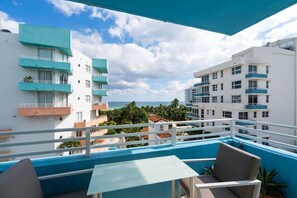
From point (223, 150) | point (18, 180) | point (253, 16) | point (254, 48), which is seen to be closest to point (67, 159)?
point (18, 180)

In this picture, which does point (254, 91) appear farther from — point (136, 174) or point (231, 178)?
point (136, 174)

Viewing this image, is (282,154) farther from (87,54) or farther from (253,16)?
(87,54)

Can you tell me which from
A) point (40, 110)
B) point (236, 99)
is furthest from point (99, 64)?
point (236, 99)

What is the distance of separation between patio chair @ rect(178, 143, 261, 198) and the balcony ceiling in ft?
5.63

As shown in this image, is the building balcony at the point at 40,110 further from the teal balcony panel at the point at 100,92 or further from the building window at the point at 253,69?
the building window at the point at 253,69

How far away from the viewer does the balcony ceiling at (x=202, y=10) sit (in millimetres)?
1733

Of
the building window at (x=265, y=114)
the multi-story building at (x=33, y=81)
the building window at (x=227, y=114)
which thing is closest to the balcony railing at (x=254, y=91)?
the building window at (x=265, y=114)

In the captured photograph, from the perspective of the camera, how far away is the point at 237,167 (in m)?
1.63

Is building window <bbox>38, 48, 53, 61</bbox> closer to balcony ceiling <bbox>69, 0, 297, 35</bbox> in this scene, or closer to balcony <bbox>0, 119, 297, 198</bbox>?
balcony <bbox>0, 119, 297, 198</bbox>

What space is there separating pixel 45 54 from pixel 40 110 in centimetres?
423

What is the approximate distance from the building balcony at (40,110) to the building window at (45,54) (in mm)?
3503

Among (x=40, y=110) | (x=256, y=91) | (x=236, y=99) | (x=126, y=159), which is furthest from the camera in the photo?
(x=236, y=99)

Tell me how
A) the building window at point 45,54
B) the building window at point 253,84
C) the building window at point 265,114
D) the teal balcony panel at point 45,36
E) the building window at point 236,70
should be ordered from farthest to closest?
the building window at point 236,70 < the building window at point 265,114 < the building window at point 253,84 < the building window at point 45,54 < the teal balcony panel at point 45,36

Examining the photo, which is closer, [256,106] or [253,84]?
[256,106]
